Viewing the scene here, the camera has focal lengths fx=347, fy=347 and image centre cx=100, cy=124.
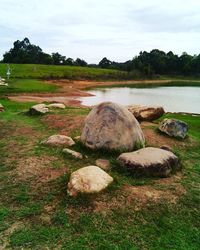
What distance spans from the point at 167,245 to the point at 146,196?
4.85 feet

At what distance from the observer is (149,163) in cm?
782

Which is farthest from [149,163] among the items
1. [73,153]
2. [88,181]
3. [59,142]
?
[59,142]

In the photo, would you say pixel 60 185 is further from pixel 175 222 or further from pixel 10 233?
pixel 175 222

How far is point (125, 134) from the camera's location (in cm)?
928

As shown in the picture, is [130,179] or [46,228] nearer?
[46,228]

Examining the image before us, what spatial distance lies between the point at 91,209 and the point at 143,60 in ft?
321

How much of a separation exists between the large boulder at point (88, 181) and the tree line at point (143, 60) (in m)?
73.9

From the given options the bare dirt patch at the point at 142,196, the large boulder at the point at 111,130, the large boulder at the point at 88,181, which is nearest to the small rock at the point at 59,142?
A: the large boulder at the point at 111,130

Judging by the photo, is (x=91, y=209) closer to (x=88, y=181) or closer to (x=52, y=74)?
(x=88, y=181)

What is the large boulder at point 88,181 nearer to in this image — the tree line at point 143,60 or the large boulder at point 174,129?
the large boulder at point 174,129

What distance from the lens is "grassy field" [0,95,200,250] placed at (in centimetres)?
548

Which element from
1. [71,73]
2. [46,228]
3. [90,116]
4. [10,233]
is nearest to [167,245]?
[46,228]

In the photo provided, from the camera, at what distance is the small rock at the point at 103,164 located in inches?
324

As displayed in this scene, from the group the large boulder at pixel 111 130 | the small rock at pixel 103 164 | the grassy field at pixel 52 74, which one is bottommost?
the grassy field at pixel 52 74
